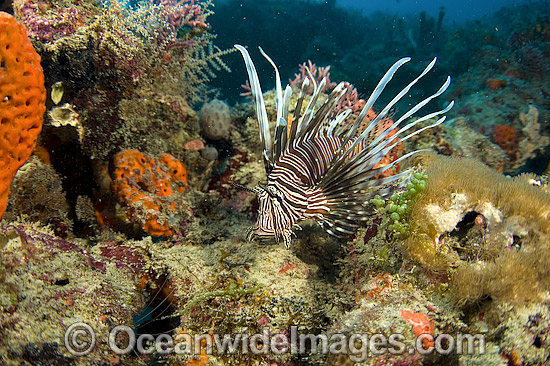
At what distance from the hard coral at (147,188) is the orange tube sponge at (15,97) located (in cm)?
112

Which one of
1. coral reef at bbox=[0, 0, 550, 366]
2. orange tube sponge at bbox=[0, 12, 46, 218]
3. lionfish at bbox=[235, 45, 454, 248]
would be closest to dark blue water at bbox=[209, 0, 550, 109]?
coral reef at bbox=[0, 0, 550, 366]

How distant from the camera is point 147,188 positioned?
3.71 metres

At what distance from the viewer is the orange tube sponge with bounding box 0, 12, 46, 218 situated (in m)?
2.21

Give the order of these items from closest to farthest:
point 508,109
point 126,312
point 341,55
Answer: point 126,312, point 508,109, point 341,55

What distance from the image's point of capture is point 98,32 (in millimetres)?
3234

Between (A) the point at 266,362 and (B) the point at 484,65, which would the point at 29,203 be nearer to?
(A) the point at 266,362

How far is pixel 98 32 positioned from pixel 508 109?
857cm

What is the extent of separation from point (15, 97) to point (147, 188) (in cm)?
167

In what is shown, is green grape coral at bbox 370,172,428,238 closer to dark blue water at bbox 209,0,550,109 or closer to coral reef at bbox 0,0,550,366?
coral reef at bbox 0,0,550,366

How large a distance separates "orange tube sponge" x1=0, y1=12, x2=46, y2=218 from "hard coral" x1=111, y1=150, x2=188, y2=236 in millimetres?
1125

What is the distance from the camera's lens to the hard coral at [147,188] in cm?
344

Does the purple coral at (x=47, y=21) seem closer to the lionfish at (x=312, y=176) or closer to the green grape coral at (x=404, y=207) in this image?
the lionfish at (x=312, y=176)

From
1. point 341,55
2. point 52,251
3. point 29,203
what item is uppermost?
point 341,55

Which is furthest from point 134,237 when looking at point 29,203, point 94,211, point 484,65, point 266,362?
point 484,65
